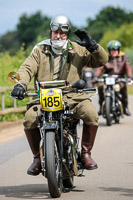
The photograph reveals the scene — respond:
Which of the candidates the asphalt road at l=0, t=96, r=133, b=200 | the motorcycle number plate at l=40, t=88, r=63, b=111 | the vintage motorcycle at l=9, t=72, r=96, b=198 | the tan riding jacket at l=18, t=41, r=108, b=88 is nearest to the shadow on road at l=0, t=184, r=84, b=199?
the asphalt road at l=0, t=96, r=133, b=200

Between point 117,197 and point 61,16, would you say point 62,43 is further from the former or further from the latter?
point 117,197

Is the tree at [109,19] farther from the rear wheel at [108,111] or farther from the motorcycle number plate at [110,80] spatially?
the rear wheel at [108,111]

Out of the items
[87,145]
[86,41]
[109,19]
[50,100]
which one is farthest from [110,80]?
[109,19]

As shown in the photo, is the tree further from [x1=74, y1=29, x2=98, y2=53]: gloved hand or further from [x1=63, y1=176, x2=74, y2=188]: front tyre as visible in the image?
[x1=74, y1=29, x2=98, y2=53]: gloved hand

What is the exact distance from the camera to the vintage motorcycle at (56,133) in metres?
6.30

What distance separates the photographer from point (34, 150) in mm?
6922

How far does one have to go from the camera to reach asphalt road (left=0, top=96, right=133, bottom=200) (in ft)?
22.6

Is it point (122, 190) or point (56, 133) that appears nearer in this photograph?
point (56, 133)

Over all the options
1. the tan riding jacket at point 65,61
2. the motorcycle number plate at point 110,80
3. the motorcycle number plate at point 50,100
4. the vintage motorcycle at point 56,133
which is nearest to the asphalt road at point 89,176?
the vintage motorcycle at point 56,133

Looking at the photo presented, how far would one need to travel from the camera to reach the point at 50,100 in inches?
256

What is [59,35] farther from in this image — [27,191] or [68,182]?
[27,191]

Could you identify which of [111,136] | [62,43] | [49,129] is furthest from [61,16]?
[111,136]

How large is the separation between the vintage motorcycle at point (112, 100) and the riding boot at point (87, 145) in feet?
28.1

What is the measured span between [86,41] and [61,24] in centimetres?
38
